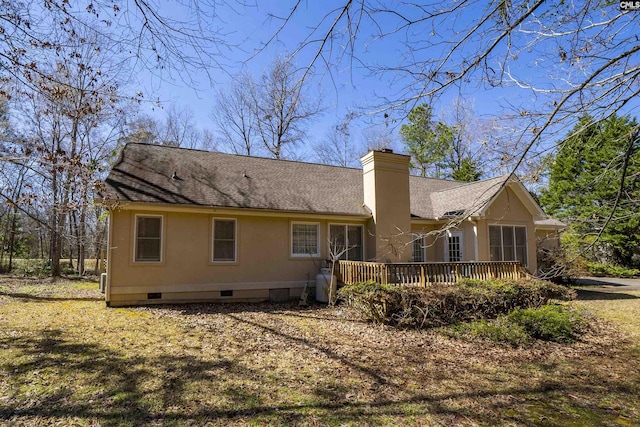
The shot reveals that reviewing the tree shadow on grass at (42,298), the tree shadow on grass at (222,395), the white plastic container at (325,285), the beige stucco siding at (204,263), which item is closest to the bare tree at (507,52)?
the tree shadow on grass at (222,395)

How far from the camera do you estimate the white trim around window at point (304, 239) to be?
42.3 feet

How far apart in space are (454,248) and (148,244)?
39.6 feet

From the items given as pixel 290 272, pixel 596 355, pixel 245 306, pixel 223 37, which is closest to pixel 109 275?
pixel 245 306

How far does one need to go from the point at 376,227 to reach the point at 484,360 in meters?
7.39

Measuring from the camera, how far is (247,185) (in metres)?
13.4

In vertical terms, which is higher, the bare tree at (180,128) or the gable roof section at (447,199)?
the bare tree at (180,128)

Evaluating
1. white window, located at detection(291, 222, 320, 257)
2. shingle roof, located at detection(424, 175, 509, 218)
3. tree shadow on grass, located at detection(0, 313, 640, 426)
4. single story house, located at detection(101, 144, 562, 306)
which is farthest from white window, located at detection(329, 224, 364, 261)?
tree shadow on grass, located at detection(0, 313, 640, 426)

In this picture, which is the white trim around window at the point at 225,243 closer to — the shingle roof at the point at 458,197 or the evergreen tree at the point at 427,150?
the shingle roof at the point at 458,197

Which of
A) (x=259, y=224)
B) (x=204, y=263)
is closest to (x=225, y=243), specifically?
(x=204, y=263)

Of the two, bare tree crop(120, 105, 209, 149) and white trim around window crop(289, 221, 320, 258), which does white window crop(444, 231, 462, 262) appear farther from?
bare tree crop(120, 105, 209, 149)

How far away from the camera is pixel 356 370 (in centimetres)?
571

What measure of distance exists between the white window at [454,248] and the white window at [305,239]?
5997 mm

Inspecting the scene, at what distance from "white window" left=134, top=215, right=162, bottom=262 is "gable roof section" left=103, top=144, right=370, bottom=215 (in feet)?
2.61

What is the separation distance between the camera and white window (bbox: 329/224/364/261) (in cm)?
1347
